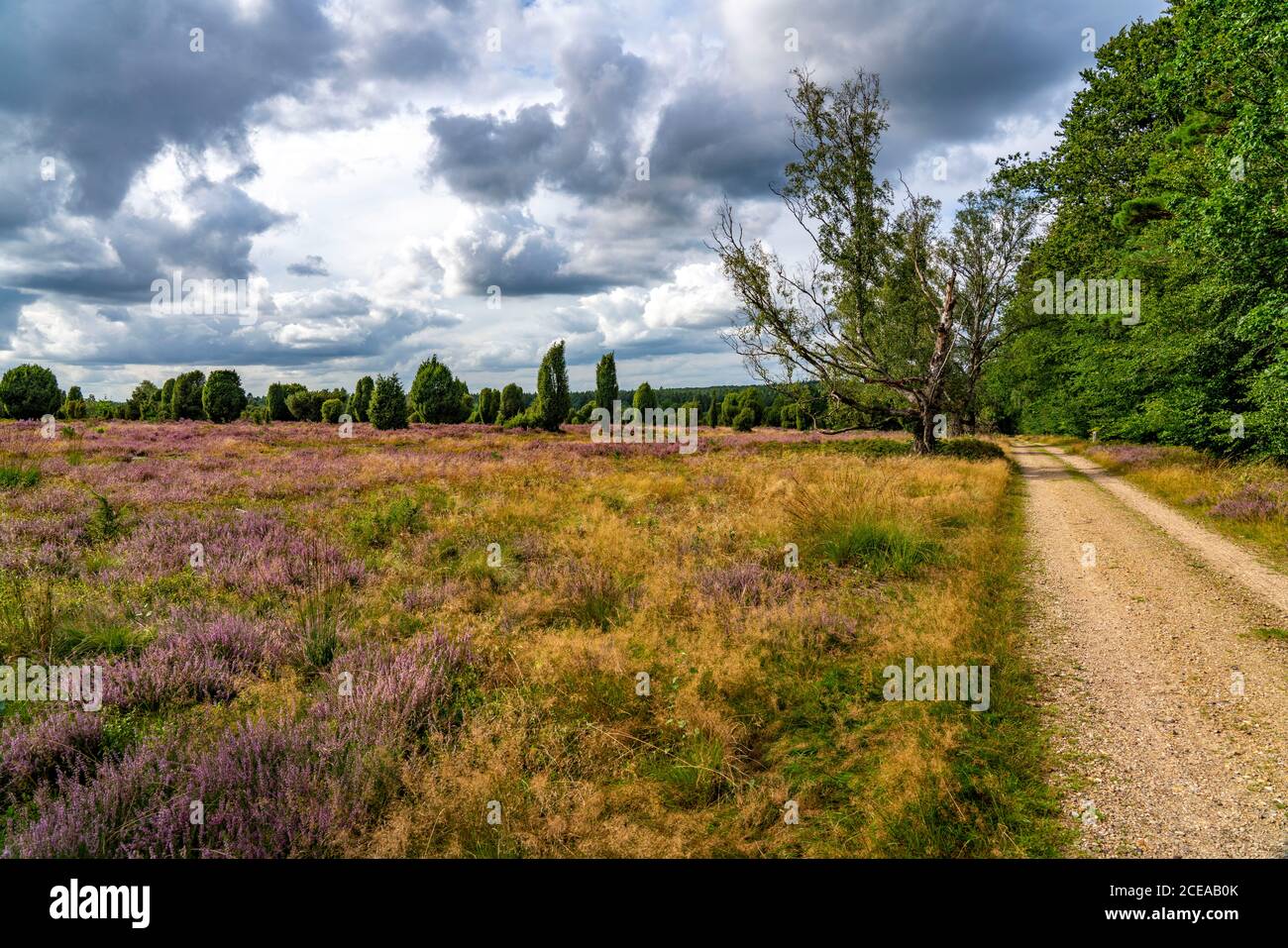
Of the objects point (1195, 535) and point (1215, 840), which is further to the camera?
point (1195, 535)

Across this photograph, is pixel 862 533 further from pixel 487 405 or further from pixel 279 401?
pixel 279 401

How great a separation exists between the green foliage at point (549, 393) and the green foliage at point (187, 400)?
29.4 metres

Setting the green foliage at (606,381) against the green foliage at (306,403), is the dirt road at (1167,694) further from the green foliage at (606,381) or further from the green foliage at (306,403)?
the green foliage at (306,403)

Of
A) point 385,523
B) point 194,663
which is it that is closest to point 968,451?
point 385,523

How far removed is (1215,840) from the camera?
123 inches

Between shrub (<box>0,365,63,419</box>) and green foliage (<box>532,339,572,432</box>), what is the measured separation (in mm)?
38152

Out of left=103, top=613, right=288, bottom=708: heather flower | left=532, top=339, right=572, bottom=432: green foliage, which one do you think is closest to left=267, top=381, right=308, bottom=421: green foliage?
left=532, top=339, right=572, bottom=432: green foliage

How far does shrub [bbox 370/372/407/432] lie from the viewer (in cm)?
4478

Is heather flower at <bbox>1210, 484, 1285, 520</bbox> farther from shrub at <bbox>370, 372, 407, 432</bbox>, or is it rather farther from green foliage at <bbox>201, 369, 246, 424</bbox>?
green foliage at <bbox>201, 369, 246, 424</bbox>

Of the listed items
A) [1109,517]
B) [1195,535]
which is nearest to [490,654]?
[1195,535]
